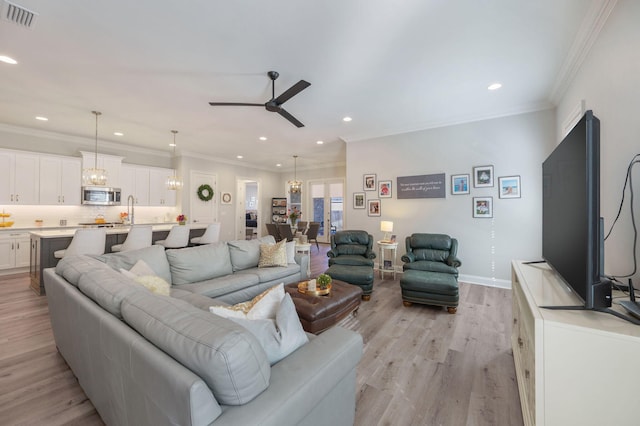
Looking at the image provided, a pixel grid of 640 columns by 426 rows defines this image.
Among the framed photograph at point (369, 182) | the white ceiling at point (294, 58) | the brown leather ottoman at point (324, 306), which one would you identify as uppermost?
the white ceiling at point (294, 58)

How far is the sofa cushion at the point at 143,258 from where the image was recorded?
8.43 feet

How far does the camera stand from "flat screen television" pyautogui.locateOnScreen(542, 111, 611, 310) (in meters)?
1.24

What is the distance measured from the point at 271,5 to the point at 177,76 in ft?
5.65

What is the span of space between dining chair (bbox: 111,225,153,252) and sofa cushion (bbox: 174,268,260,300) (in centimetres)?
213

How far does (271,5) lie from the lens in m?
2.02

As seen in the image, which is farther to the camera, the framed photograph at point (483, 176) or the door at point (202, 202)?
the door at point (202, 202)

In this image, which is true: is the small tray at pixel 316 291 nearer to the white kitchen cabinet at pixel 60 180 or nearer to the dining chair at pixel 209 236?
the dining chair at pixel 209 236

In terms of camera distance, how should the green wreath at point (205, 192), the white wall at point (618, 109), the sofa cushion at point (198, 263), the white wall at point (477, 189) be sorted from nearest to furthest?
the white wall at point (618, 109) < the sofa cushion at point (198, 263) < the white wall at point (477, 189) < the green wreath at point (205, 192)

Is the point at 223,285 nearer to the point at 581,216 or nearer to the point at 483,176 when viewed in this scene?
the point at 581,216

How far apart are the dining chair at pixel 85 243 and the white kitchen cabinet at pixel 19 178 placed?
6.94ft

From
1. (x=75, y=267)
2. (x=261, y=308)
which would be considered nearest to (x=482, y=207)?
(x=261, y=308)

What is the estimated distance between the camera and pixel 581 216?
4.36 feet

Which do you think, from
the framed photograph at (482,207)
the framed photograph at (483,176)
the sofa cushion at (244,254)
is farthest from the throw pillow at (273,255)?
the framed photograph at (483,176)

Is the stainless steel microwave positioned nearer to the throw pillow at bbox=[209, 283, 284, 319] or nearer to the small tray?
the small tray
